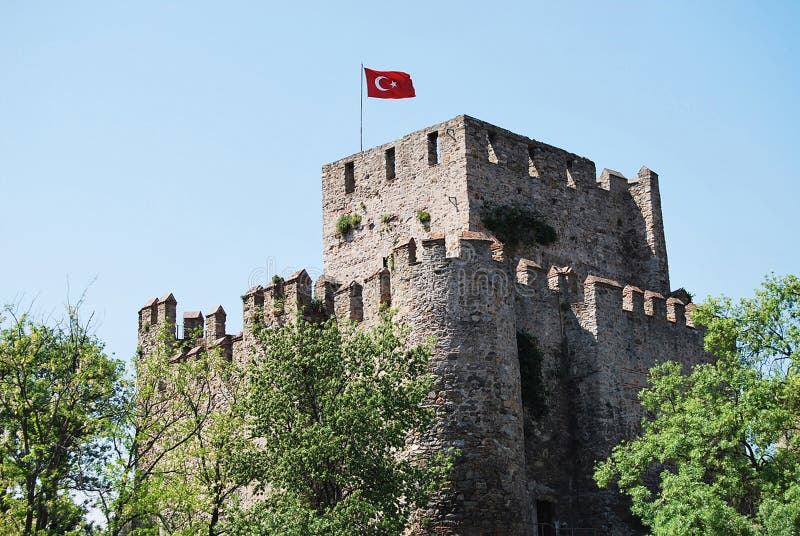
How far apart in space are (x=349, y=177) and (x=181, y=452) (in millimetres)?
12577

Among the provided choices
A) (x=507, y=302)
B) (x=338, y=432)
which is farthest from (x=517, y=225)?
(x=338, y=432)

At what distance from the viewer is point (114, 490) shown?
1369 inches

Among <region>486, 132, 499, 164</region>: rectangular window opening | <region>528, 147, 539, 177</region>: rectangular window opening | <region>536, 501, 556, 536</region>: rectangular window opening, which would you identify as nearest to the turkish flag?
<region>486, 132, 499, 164</region>: rectangular window opening

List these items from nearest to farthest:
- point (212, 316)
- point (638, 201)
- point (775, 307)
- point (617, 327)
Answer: point (775, 307), point (617, 327), point (212, 316), point (638, 201)

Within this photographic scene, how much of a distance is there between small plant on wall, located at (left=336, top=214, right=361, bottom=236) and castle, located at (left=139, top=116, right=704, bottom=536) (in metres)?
0.09

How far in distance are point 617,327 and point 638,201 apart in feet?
27.3

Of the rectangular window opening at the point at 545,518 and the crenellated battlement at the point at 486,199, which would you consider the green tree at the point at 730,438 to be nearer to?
the rectangular window opening at the point at 545,518

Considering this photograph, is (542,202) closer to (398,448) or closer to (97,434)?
(398,448)

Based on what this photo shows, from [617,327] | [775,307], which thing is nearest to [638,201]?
[617,327]

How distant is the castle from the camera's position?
35094 mm

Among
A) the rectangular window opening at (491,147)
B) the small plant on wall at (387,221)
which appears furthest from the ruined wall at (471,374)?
the small plant on wall at (387,221)

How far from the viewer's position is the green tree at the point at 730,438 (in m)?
32.9

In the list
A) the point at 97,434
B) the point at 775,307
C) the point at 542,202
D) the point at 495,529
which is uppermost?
the point at 542,202

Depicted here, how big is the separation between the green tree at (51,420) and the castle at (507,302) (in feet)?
19.0
